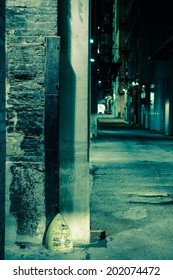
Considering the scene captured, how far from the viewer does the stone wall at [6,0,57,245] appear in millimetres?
6434

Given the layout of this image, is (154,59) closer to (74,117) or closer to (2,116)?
(74,117)

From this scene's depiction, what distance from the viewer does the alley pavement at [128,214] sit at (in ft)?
19.9

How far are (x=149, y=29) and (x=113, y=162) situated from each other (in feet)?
90.9

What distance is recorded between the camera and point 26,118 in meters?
6.51

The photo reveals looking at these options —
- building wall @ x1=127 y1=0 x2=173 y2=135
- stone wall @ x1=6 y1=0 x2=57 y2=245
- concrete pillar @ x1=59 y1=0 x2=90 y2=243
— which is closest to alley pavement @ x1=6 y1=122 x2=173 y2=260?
stone wall @ x1=6 y1=0 x2=57 y2=245

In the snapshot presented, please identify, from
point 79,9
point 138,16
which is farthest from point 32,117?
point 138,16

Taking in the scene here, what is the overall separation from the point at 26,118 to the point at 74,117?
696 mm

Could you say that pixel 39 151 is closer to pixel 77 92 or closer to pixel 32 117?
pixel 32 117

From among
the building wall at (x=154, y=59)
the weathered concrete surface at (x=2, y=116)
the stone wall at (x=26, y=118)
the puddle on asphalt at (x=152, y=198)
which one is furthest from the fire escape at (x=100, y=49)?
the weathered concrete surface at (x=2, y=116)

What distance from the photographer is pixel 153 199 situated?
31.6ft

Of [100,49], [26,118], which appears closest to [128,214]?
[26,118]

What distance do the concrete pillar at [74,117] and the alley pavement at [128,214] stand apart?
523mm
